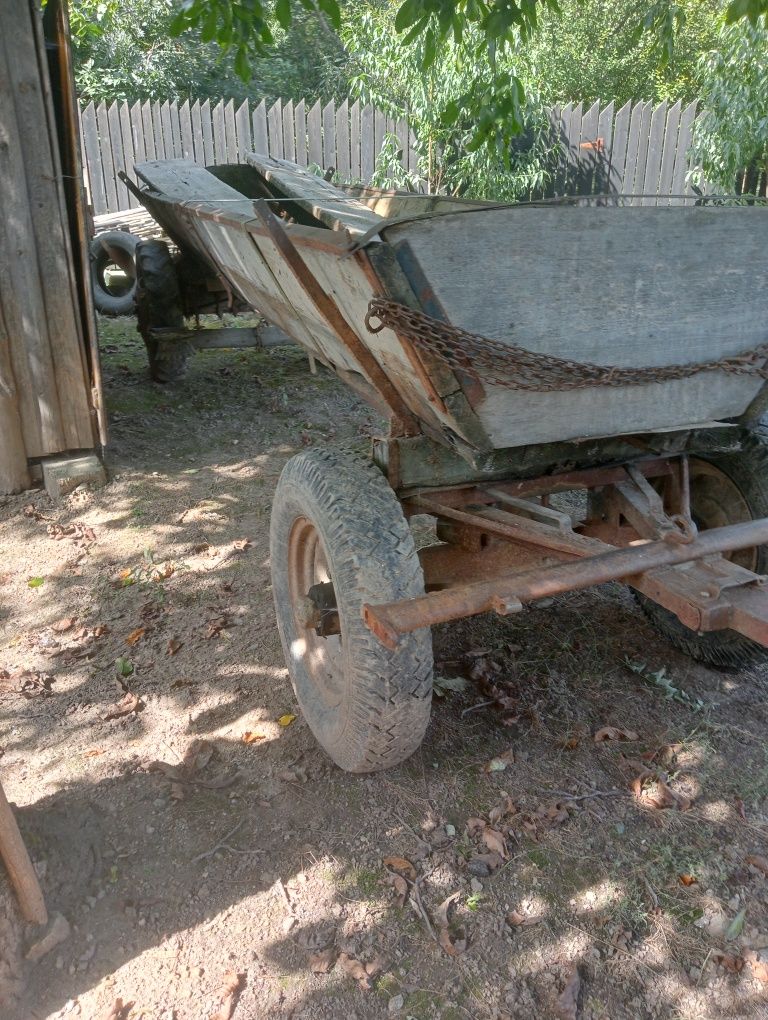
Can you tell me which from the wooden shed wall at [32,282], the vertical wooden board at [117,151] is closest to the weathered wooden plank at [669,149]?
the vertical wooden board at [117,151]

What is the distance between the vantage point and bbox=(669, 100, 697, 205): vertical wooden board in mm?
11266

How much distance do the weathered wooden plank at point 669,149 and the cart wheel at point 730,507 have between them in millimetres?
9540

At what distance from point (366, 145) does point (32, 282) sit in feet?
27.3

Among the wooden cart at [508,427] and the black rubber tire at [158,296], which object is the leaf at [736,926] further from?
the black rubber tire at [158,296]

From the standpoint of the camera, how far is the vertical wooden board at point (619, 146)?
11445mm

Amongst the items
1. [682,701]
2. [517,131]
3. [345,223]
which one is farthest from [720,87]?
[682,701]

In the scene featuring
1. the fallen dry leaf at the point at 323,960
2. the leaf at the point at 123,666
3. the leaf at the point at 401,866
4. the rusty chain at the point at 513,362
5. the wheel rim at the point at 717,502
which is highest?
the rusty chain at the point at 513,362

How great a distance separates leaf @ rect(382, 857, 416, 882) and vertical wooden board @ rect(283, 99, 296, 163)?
11.1 metres

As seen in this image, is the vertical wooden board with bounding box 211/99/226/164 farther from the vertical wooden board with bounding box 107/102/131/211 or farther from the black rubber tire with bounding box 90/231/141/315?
the black rubber tire with bounding box 90/231/141/315

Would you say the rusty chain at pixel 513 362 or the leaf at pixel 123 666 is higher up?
the rusty chain at pixel 513 362

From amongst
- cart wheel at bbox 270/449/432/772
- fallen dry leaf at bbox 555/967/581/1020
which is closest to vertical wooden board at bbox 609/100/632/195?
cart wheel at bbox 270/449/432/772

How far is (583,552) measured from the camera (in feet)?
8.05

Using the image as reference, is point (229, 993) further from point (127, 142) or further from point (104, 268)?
point (127, 142)

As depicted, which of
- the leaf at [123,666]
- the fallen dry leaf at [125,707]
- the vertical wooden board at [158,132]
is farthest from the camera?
the vertical wooden board at [158,132]
